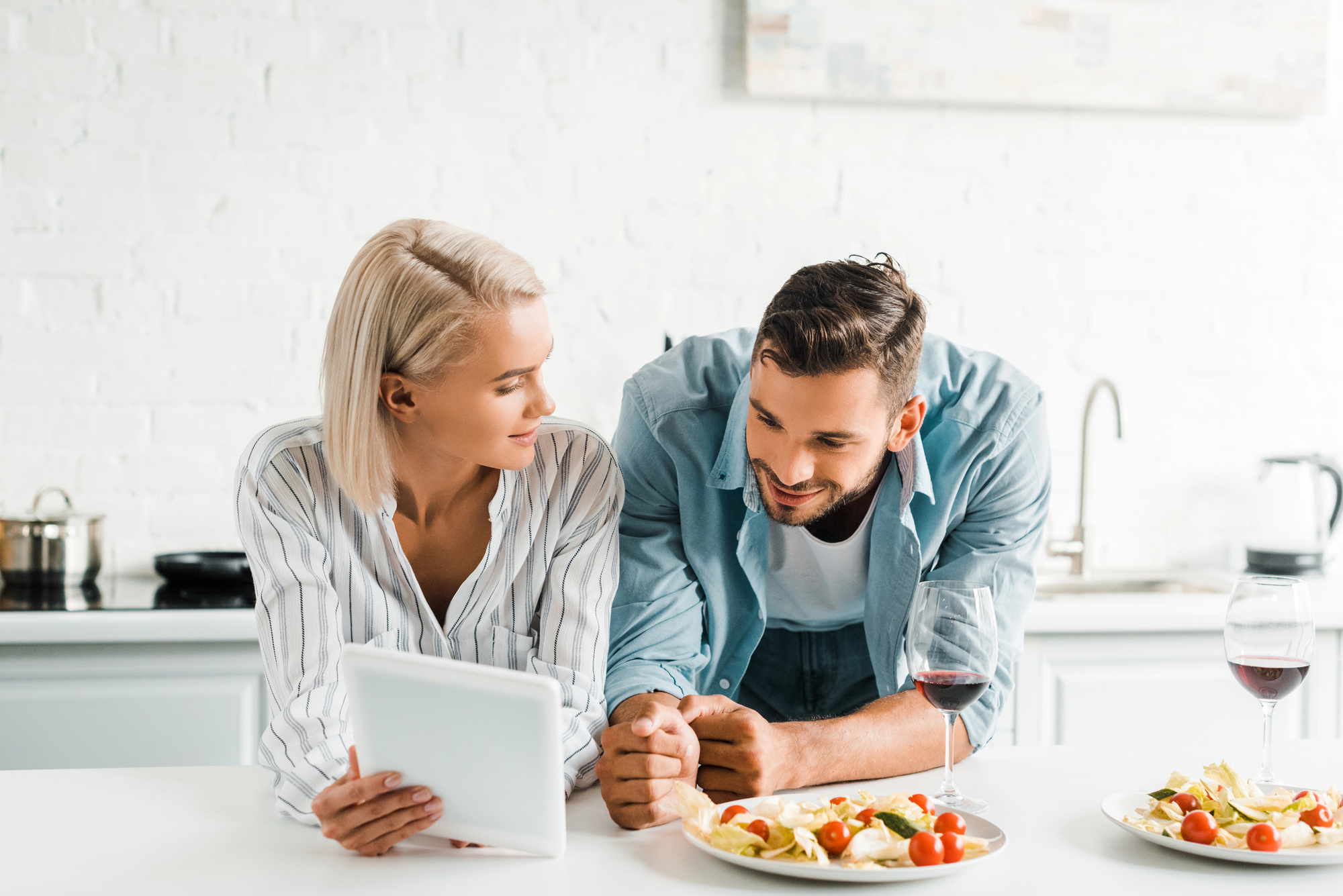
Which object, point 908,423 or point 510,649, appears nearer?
point 510,649

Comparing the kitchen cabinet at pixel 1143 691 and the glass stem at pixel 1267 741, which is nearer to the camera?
the glass stem at pixel 1267 741

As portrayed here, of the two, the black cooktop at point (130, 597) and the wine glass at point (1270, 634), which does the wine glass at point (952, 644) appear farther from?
the black cooktop at point (130, 597)

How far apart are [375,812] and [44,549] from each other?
1626 mm

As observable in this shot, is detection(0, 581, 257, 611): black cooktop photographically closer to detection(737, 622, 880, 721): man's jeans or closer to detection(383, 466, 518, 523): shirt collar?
detection(383, 466, 518, 523): shirt collar

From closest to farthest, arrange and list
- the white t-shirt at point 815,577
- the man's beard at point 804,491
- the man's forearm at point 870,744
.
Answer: the man's forearm at point 870,744
the man's beard at point 804,491
the white t-shirt at point 815,577

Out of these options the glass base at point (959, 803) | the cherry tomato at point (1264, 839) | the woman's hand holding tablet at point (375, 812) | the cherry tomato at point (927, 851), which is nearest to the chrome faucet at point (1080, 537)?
the glass base at point (959, 803)

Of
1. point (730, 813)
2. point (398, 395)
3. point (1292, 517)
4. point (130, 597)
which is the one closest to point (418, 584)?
point (398, 395)

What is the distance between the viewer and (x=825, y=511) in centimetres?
151

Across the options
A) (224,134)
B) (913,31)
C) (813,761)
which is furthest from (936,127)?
(813,761)

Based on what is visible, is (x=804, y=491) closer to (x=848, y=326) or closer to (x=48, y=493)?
(x=848, y=326)

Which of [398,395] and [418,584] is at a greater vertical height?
[398,395]

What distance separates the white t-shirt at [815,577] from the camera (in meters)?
1.67

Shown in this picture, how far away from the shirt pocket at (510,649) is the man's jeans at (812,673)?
1.69 ft

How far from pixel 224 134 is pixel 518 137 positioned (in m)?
0.66
